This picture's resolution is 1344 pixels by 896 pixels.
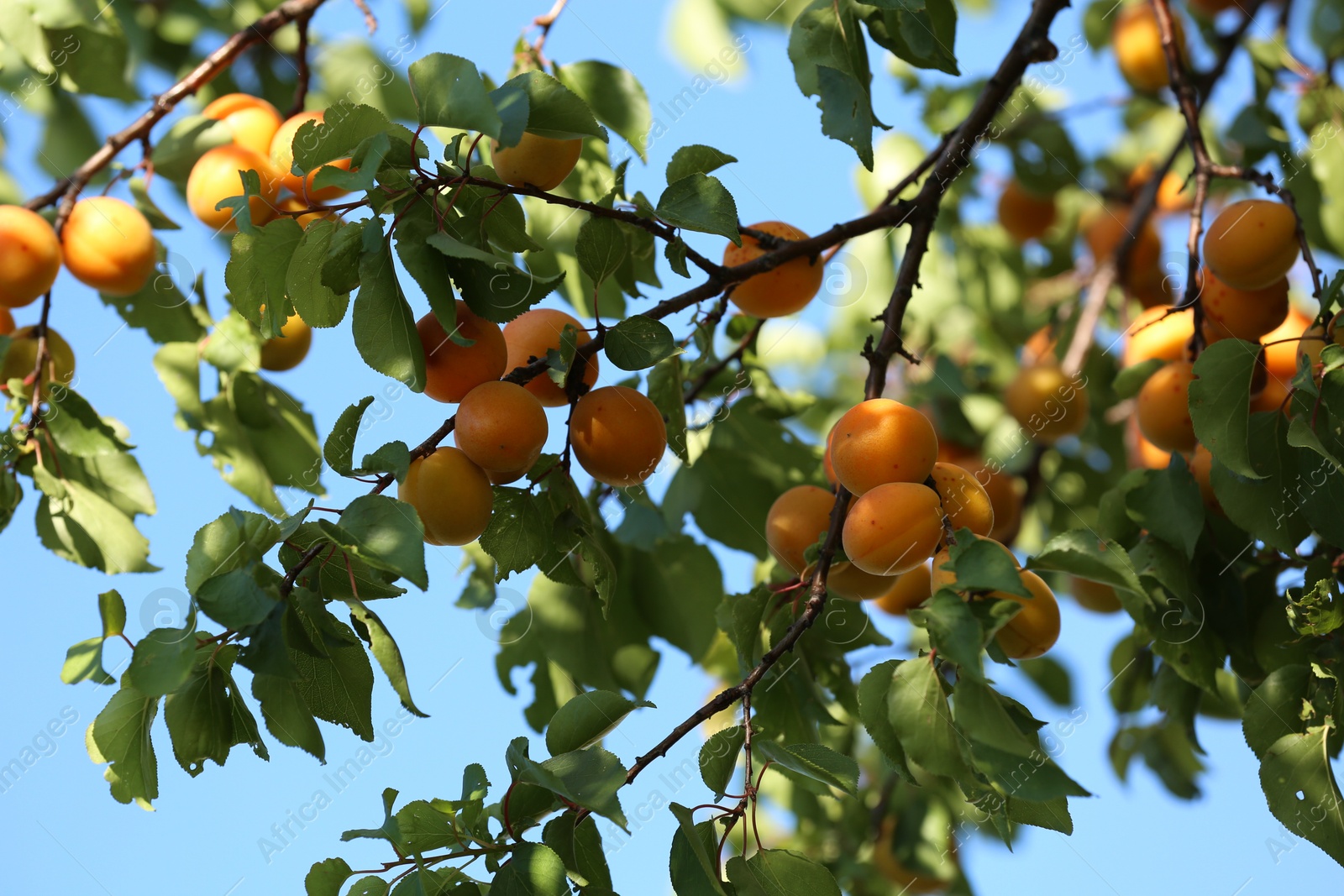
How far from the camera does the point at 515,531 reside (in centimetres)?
107

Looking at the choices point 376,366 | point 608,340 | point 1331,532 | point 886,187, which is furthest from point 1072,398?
point 376,366

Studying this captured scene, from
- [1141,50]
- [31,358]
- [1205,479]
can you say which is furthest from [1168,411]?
[31,358]

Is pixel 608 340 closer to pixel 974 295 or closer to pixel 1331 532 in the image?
pixel 1331 532

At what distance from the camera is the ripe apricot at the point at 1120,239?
243 centimetres

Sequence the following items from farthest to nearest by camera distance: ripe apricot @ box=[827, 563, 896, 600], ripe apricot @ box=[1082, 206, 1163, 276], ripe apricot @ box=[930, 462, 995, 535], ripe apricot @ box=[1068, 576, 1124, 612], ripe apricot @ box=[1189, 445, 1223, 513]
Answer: ripe apricot @ box=[1082, 206, 1163, 276], ripe apricot @ box=[1068, 576, 1124, 612], ripe apricot @ box=[1189, 445, 1223, 513], ripe apricot @ box=[827, 563, 896, 600], ripe apricot @ box=[930, 462, 995, 535]

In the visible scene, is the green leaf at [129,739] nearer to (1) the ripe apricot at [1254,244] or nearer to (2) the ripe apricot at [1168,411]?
(2) the ripe apricot at [1168,411]

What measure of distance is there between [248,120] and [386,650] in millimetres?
958

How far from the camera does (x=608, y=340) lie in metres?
1.00

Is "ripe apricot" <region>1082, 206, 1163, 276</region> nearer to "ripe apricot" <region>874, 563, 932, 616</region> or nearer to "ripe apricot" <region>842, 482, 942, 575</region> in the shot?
"ripe apricot" <region>874, 563, 932, 616</region>

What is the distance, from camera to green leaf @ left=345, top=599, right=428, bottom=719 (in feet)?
2.98

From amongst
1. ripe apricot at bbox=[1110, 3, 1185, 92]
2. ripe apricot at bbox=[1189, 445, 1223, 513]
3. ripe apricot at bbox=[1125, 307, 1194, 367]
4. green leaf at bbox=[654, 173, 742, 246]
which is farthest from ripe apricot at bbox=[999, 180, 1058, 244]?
green leaf at bbox=[654, 173, 742, 246]

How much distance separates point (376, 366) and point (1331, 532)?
950mm

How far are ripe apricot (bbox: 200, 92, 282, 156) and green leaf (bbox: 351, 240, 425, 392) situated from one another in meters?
0.71

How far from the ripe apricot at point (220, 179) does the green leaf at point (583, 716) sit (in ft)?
2.69
